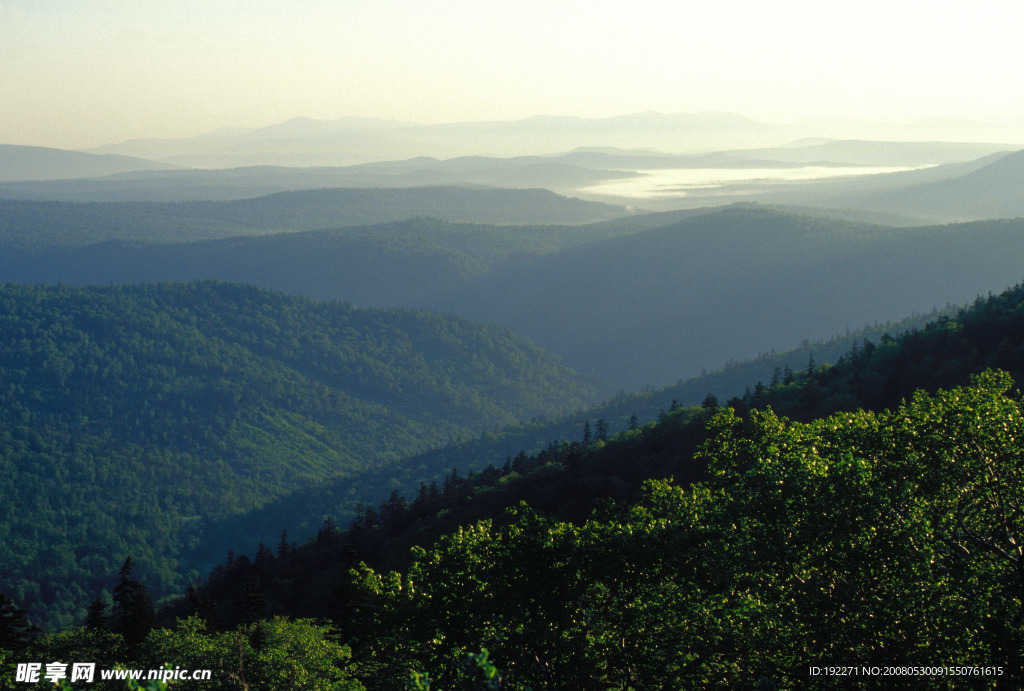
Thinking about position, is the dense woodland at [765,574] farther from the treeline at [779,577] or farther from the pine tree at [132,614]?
the pine tree at [132,614]

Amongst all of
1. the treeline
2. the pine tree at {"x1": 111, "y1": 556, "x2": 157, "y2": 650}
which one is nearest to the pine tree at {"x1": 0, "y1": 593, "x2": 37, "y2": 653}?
the pine tree at {"x1": 111, "y1": 556, "x2": 157, "y2": 650}

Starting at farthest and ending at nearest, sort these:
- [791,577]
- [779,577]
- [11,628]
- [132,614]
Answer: [132,614] < [11,628] < [779,577] < [791,577]

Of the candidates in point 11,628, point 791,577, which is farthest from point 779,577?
point 11,628

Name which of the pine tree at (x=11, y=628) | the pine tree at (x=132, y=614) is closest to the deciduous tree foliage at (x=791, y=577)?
the pine tree at (x=132, y=614)

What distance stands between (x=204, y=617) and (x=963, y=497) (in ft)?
216

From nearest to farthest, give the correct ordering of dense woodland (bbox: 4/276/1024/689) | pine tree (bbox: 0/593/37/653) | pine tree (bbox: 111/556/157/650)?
dense woodland (bbox: 4/276/1024/689) < pine tree (bbox: 0/593/37/653) < pine tree (bbox: 111/556/157/650)

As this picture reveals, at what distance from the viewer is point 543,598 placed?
34406mm

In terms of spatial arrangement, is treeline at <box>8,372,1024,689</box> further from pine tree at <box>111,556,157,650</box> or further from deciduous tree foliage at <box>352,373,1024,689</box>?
pine tree at <box>111,556,157,650</box>

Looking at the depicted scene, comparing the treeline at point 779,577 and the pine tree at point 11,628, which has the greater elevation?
the treeline at point 779,577

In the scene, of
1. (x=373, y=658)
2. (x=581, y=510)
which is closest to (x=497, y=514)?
(x=581, y=510)

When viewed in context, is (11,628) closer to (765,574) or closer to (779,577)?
(765,574)

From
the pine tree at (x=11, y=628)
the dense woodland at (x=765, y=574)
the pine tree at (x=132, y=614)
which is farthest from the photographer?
the pine tree at (x=132, y=614)

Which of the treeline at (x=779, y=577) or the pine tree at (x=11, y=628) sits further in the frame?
the pine tree at (x=11, y=628)

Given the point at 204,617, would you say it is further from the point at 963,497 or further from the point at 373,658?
the point at 963,497
